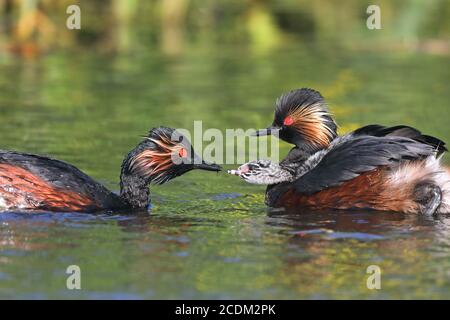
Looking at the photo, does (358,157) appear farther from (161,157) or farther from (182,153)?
(161,157)

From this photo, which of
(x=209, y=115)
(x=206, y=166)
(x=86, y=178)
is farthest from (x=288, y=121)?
(x=209, y=115)

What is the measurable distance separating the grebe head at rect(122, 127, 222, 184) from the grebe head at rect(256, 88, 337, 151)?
1.05 metres

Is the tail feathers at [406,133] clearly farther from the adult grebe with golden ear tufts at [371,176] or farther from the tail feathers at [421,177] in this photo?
the tail feathers at [421,177]

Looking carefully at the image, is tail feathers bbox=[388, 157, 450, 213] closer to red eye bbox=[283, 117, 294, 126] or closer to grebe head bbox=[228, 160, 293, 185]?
grebe head bbox=[228, 160, 293, 185]

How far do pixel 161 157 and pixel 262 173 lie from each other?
1015 mm

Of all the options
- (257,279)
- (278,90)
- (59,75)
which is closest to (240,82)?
(278,90)

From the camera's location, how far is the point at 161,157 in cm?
999

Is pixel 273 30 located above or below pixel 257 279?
above

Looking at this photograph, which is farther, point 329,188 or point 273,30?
point 273,30

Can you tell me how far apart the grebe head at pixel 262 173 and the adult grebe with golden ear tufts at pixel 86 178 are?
1.23ft

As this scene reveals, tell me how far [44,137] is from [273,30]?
10942mm

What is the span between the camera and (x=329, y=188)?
9.59 metres
